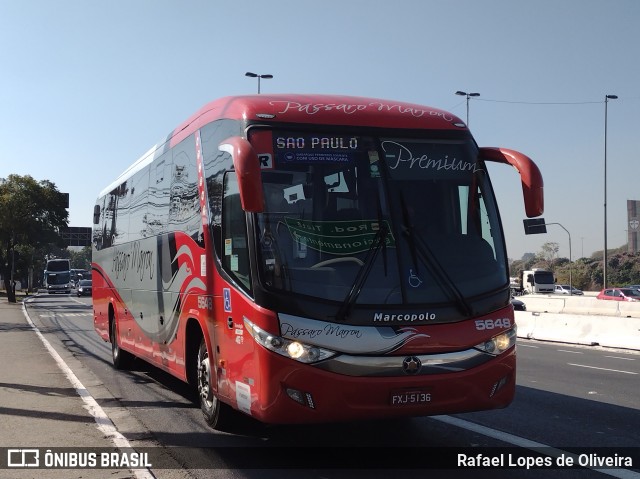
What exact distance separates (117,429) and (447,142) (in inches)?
184

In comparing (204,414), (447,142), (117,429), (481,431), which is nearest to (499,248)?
(447,142)

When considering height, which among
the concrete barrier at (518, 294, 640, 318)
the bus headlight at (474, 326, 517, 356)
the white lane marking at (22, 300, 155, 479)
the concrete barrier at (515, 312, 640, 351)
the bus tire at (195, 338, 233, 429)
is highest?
the bus headlight at (474, 326, 517, 356)

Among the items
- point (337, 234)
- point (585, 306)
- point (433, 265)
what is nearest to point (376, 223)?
point (337, 234)

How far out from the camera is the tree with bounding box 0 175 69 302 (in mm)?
48375

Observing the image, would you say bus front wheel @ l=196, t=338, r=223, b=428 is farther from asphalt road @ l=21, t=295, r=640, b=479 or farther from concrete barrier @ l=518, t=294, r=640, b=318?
concrete barrier @ l=518, t=294, r=640, b=318

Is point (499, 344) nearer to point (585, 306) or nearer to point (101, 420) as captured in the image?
point (101, 420)

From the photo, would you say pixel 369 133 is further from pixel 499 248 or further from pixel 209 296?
pixel 209 296

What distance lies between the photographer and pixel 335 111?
23.0 ft

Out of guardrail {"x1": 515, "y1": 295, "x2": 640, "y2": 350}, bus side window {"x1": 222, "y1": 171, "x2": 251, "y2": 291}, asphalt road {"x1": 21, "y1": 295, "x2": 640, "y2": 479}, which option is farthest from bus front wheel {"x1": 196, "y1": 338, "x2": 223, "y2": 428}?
guardrail {"x1": 515, "y1": 295, "x2": 640, "y2": 350}

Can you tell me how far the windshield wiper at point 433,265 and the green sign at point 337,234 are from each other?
0.18m

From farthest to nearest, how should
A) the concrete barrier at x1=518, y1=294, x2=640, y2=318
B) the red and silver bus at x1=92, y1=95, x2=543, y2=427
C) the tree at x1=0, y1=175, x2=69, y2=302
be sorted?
the tree at x1=0, y1=175, x2=69, y2=302 < the concrete barrier at x1=518, y1=294, x2=640, y2=318 < the red and silver bus at x1=92, y1=95, x2=543, y2=427

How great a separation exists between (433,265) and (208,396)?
118 inches

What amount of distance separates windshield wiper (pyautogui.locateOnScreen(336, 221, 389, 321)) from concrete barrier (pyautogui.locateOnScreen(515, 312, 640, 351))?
46.7 feet

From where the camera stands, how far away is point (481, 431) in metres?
7.70
